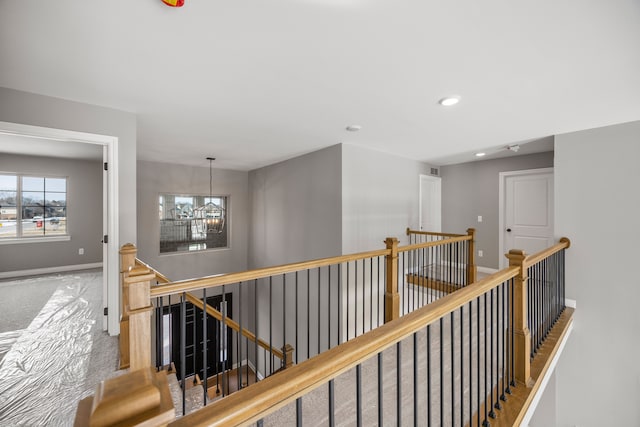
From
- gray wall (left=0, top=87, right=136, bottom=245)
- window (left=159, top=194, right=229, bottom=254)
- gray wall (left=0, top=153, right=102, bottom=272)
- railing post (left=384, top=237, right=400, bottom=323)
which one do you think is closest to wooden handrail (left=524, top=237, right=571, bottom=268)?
railing post (left=384, top=237, right=400, bottom=323)

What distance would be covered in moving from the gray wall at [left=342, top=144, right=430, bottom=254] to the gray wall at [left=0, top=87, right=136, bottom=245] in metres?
2.64

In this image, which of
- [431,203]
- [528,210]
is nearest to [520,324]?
[528,210]

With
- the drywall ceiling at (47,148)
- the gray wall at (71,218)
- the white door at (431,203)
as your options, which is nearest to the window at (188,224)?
the gray wall at (71,218)

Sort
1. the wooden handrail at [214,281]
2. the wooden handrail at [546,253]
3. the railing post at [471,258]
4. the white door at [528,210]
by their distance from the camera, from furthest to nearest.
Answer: the white door at [528,210], the railing post at [471,258], the wooden handrail at [546,253], the wooden handrail at [214,281]

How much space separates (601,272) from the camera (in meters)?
3.16

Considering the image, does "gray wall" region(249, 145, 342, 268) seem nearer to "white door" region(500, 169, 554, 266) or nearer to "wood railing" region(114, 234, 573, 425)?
"wood railing" region(114, 234, 573, 425)

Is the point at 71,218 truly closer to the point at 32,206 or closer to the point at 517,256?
the point at 32,206

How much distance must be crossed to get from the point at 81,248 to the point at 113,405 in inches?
279

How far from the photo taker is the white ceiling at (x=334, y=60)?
142 cm

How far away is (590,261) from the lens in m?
3.24

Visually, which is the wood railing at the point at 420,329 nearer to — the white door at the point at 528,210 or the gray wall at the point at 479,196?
the white door at the point at 528,210

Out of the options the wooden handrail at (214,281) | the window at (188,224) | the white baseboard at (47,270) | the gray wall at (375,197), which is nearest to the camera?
the wooden handrail at (214,281)

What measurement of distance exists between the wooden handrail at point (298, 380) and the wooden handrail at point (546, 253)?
1549mm

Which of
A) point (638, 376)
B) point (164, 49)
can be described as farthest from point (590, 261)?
point (164, 49)
